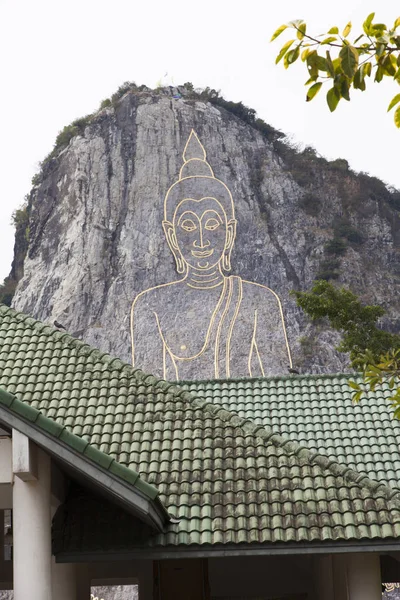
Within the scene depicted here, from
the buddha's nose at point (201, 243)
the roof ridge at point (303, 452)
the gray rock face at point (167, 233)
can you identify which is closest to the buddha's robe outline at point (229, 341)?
the gray rock face at point (167, 233)

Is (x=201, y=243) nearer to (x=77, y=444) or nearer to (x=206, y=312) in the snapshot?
(x=206, y=312)

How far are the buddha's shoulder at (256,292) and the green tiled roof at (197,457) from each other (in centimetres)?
2653

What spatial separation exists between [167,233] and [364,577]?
2774 centimetres

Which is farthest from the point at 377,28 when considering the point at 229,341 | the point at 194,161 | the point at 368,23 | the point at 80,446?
the point at 194,161

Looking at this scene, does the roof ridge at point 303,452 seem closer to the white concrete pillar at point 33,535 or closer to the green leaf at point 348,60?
the white concrete pillar at point 33,535

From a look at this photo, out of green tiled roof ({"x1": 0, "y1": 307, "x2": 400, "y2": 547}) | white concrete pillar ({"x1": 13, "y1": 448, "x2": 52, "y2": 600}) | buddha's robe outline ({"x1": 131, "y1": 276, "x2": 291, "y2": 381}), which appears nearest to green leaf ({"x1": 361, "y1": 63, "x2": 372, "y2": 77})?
green tiled roof ({"x1": 0, "y1": 307, "x2": 400, "y2": 547})

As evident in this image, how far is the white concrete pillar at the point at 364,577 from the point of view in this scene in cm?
676

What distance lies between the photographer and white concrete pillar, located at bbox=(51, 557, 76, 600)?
6.71m

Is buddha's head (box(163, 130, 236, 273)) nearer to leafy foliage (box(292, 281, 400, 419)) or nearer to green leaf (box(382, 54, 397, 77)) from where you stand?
leafy foliage (box(292, 281, 400, 419))

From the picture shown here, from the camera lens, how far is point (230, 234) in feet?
114

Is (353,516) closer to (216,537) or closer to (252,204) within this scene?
(216,537)

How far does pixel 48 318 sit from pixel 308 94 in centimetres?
3326

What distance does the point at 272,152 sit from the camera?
42.4 metres

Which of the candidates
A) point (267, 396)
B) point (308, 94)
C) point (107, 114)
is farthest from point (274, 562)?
point (107, 114)
